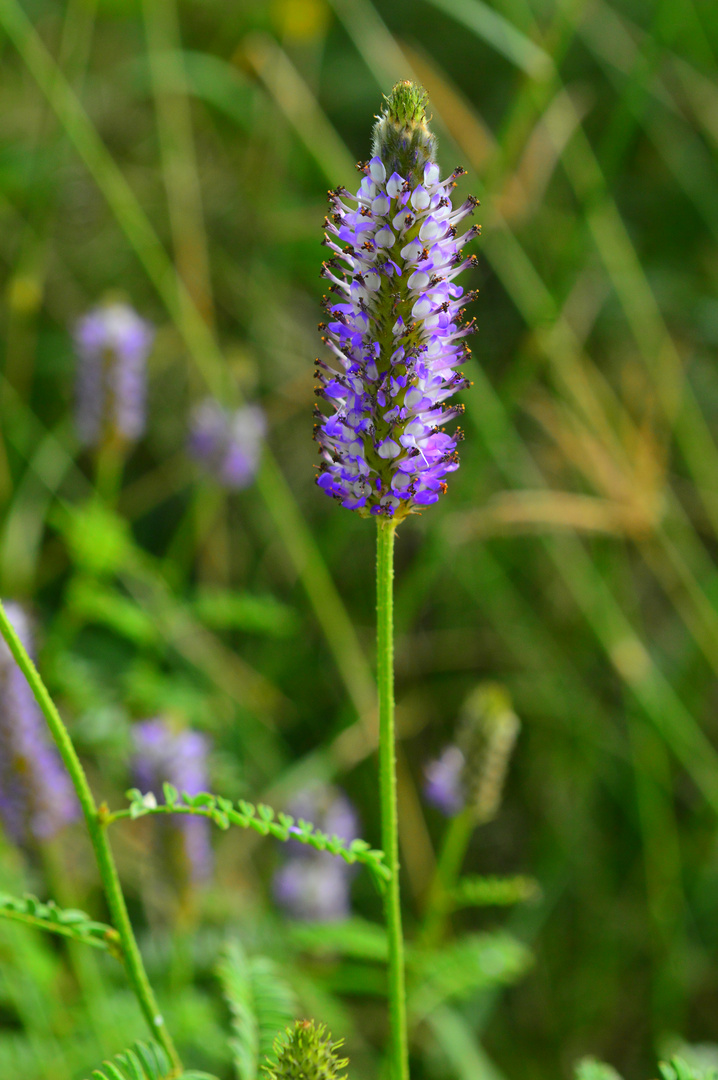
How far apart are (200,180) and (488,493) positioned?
2.01 meters

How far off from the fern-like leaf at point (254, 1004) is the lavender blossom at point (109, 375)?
1.69 m

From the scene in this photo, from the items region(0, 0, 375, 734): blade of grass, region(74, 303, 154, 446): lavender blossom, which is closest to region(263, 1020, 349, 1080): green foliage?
region(0, 0, 375, 734): blade of grass

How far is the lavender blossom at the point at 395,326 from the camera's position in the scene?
102cm

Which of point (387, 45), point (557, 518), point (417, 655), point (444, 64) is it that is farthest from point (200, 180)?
point (557, 518)

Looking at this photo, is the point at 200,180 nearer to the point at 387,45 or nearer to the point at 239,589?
the point at 387,45

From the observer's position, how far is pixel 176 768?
215 cm

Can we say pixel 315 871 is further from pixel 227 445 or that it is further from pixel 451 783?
pixel 227 445

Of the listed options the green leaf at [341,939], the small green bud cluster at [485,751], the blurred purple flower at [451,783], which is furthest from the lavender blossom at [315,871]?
the small green bud cluster at [485,751]

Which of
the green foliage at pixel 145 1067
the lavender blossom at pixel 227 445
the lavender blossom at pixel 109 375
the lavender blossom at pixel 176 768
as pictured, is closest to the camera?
the green foliage at pixel 145 1067

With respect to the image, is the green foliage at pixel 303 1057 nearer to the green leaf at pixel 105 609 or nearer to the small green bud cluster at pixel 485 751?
the small green bud cluster at pixel 485 751

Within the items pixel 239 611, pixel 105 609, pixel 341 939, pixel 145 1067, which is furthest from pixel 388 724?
pixel 239 611

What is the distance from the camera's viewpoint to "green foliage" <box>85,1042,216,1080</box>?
97 cm

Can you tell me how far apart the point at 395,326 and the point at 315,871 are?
80.3 inches

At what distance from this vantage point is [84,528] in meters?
2.53
